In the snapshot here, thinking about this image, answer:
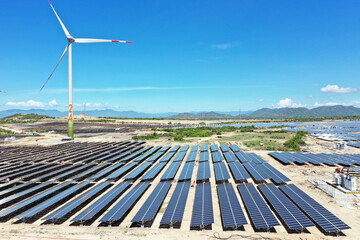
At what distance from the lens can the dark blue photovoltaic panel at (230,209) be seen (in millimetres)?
16497

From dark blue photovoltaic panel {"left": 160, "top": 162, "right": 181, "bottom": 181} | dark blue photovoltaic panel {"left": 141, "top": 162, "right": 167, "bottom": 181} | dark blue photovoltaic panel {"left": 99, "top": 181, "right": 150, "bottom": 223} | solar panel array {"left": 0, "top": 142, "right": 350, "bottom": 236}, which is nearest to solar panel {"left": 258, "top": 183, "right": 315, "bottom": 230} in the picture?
solar panel array {"left": 0, "top": 142, "right": 350, "bottom": 236}

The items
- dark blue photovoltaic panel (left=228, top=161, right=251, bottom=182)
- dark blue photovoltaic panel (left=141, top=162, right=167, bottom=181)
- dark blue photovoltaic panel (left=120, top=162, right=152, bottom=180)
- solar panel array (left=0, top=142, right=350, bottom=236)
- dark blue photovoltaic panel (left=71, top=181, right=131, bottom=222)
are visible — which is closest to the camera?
solar panel array (left=0, top=142, right=350, bottom=236)

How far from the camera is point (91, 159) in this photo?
43594 millimetres

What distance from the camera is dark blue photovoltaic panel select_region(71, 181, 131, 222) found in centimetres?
1814

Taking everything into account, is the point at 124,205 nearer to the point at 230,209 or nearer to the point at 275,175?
the point at 230,209

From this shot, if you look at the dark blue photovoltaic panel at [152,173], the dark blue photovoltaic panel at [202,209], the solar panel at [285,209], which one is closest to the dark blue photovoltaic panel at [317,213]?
the solar panel at [285,209]

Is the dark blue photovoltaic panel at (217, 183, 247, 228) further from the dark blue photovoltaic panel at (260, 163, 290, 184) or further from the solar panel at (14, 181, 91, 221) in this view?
the solar panel at (14, 181, 91, 221)

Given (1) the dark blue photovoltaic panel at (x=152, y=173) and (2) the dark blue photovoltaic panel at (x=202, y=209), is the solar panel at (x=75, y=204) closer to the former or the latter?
(1) the dark blue photovoltaic panel at (x=152, y=173)

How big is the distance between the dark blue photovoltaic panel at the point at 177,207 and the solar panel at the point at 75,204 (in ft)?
32.7

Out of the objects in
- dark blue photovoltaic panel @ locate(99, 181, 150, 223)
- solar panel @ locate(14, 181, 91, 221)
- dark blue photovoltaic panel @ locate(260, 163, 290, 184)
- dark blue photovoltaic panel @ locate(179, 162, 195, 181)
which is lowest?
solar panel @ locate(14, 181, 91, 221)

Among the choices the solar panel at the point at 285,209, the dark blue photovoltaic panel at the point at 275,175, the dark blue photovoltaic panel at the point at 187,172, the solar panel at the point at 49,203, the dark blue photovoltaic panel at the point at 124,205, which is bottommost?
the solar panel at the point at 49,203

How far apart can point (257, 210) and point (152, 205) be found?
10585 mm

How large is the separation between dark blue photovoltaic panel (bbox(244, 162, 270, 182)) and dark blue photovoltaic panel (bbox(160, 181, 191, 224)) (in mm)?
10628

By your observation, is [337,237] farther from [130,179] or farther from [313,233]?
[130,179]
